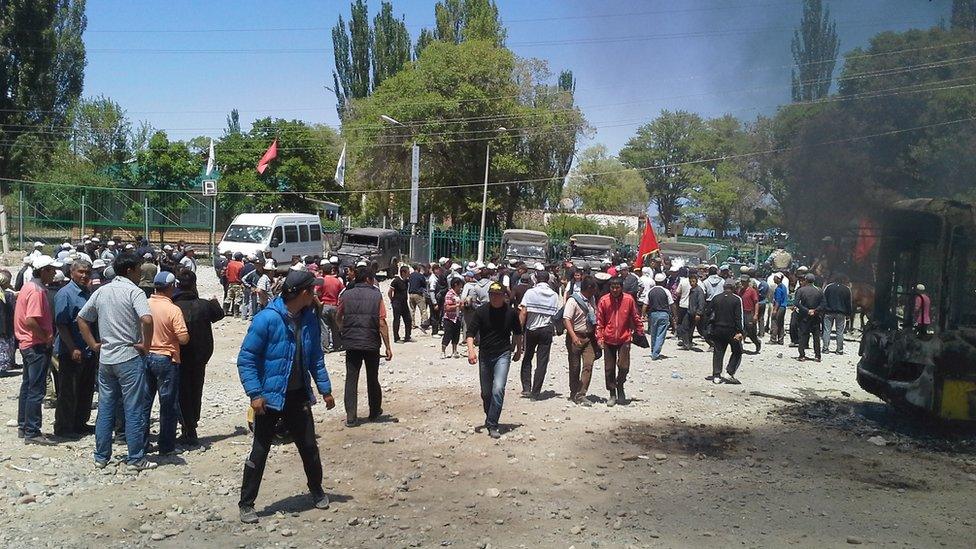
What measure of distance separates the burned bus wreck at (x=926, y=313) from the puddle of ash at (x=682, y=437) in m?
1.99

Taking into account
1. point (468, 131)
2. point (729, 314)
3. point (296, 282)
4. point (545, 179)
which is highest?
point (468, 131)

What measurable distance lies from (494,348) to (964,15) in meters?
9.11

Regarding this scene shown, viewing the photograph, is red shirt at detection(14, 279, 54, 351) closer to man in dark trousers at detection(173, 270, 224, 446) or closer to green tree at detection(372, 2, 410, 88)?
man in dark trousers at detection(173, 270, 224, 446)

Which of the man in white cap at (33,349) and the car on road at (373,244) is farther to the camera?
the car on road at (373,244)

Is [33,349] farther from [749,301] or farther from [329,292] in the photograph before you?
[749,301]

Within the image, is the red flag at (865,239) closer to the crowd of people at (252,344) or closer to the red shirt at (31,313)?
the crowd of people at (252,344)

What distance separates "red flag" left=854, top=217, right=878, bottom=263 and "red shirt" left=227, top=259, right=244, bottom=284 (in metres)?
12.5

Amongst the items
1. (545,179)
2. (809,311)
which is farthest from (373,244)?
(809,311)

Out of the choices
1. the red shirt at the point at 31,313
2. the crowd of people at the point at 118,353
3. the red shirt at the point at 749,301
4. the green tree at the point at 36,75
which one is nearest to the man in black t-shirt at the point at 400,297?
the red shirt at the point at 749,301

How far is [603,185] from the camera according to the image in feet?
242

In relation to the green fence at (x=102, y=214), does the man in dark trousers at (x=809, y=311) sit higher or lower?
lower

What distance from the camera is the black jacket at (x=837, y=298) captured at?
1541 centimetres

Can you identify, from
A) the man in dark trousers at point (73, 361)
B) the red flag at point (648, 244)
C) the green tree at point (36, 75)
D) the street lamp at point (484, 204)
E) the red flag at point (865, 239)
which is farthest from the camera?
the green tree at point (36, 75)

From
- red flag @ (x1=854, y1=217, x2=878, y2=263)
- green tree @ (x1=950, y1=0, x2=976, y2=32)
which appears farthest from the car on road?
green tree @ (x1=950, y1=0, x2=976, y2=32)
